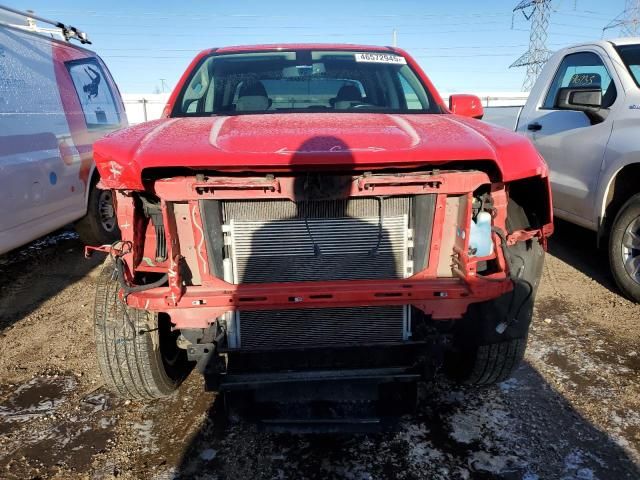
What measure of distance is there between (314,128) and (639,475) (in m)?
2.14

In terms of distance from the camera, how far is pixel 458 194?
2213 millimetres

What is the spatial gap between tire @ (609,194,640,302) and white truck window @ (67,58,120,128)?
5.26 metres

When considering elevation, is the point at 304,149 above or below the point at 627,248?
above

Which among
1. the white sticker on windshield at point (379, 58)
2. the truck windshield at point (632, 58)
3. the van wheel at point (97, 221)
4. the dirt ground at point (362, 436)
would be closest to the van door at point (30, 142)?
the van wheel at point (97, 221)

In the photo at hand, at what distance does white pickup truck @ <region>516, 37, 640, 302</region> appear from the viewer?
400 cm

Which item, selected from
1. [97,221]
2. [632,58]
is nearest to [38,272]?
[97,221]

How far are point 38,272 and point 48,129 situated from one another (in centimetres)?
159

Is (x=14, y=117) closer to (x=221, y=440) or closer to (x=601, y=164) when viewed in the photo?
(x=221, y=440)

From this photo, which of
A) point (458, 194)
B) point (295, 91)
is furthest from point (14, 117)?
point (458, 194)

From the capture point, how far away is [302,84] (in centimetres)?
350

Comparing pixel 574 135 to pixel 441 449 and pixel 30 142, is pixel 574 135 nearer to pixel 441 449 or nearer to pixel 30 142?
pixel 441 449

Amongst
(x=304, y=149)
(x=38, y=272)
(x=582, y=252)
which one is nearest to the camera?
(x=304, y=149)

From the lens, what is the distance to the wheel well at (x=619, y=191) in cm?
408

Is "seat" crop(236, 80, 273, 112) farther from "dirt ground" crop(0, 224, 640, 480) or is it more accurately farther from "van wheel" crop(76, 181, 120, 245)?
"van wheel" crop(76, 181, 120, 245)
